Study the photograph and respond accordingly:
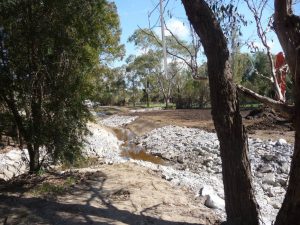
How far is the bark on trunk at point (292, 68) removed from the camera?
4.86m

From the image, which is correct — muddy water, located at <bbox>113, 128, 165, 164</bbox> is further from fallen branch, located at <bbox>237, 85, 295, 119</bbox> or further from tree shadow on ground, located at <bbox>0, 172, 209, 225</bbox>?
fallen branch, located at <bbox>237, 85, 295, 119</bbox>

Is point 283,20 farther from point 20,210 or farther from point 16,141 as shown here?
point 16,141

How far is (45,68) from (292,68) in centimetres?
519

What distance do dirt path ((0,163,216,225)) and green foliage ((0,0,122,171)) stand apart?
1233 millimetres

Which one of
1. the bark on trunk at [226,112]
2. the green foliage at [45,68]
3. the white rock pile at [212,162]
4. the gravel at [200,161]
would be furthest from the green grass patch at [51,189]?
the bark on trunk at [226,112]

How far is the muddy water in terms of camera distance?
607 inches

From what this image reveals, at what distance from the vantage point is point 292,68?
4910 mm

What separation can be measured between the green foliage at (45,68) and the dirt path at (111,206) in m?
1.23

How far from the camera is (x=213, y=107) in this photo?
5.61 meters

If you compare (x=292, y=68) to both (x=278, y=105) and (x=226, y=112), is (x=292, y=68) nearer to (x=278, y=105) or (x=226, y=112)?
(x=278, y=105)

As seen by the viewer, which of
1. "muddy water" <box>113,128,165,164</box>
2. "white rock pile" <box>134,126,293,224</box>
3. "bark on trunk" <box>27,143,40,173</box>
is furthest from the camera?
"muddy water" <box>113,128,165,164</box>

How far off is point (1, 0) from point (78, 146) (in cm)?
344

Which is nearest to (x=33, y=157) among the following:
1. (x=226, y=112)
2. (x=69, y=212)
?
(x=69, y=212)

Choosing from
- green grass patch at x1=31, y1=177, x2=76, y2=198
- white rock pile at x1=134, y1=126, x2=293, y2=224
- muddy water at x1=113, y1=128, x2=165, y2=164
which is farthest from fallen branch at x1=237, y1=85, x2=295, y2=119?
muddy water at x1=113, y1=128, x2=165, y2=164
